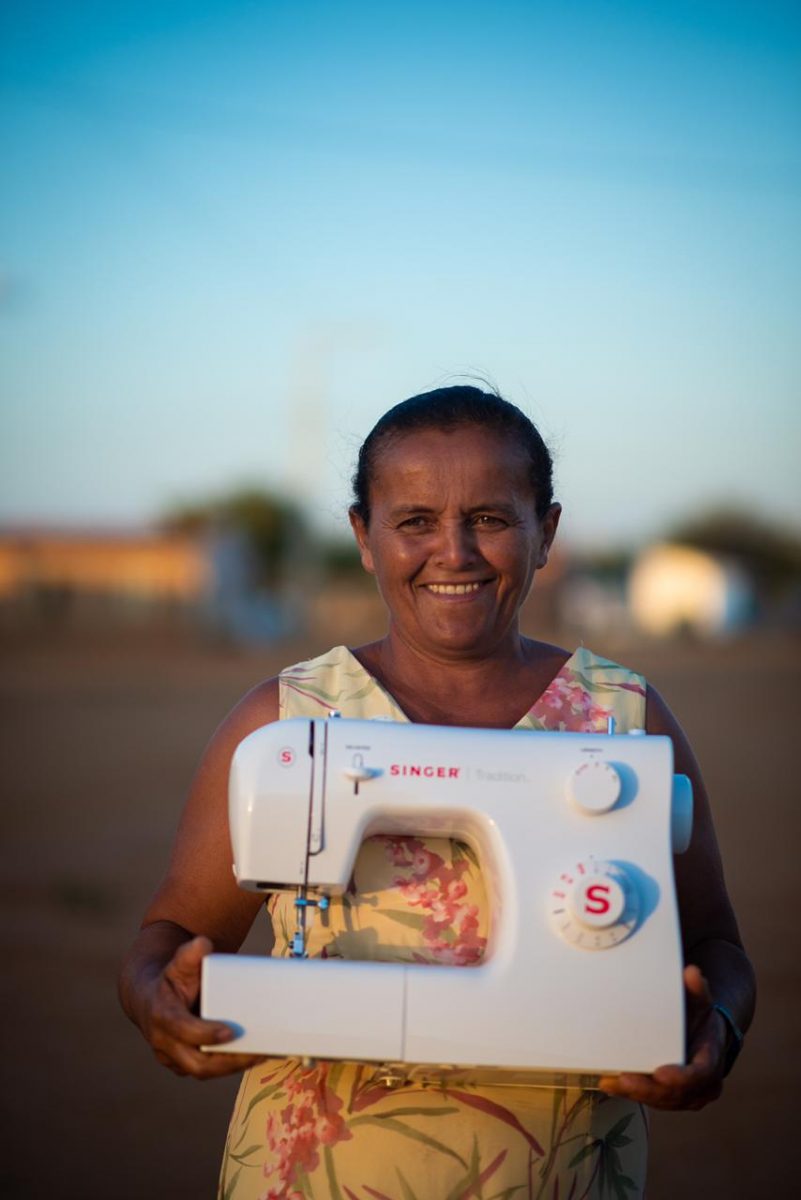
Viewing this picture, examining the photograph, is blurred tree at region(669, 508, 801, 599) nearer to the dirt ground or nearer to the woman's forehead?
the dirt ground

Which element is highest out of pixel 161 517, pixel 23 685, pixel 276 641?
pixel 161 517

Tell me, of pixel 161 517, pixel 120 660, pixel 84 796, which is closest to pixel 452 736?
pixel 84 796

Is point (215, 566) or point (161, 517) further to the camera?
point (161, 517)

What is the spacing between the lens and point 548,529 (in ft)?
7.22

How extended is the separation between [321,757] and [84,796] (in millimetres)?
9050

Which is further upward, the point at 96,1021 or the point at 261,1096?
the point at 261,1096

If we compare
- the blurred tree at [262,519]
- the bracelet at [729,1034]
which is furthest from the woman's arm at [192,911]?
the blurred tree at [262,519]

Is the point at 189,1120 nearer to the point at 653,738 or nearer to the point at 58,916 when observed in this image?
the point at 58,916

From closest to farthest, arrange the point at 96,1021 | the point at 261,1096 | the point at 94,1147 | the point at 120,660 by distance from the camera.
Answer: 1. the point at 261,1096
2. the point at 94,1147
3. the point at 96,1021
4. the point at 120,660

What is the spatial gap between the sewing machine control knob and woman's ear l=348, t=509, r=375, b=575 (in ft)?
1.79

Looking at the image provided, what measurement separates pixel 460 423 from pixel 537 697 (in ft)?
1.64

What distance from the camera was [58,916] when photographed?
6695 millimetres

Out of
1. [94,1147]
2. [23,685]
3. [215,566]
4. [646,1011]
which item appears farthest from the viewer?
[215,566]

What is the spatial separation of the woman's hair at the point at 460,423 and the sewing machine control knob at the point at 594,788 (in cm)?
49
